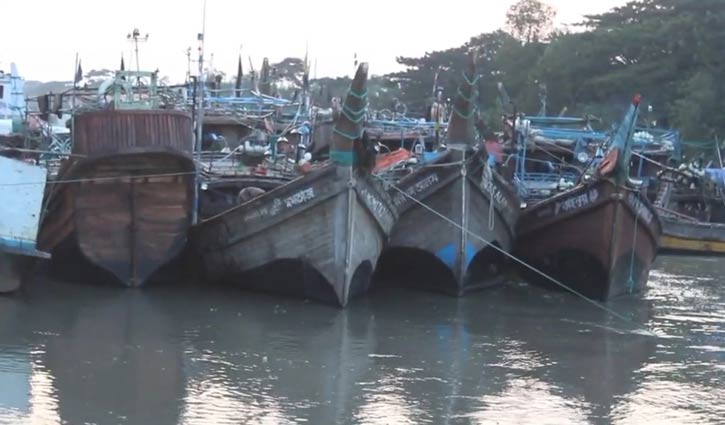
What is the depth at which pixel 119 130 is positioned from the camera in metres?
14.9

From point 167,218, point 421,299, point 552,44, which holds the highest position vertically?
point 552,44

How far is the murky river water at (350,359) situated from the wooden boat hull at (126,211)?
0.50 m

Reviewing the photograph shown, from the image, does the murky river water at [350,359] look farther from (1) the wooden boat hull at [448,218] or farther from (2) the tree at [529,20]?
(2) the tree at [529,20]

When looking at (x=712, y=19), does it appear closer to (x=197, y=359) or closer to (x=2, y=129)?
(x=2, y=129)

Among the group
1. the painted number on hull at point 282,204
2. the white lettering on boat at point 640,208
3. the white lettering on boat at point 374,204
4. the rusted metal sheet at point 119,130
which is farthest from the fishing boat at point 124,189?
the white lettering on boat at point 640,208

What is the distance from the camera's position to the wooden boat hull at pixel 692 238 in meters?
24.6

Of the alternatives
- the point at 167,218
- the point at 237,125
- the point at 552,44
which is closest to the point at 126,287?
the point at 167,218

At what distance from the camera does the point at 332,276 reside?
14766 mm

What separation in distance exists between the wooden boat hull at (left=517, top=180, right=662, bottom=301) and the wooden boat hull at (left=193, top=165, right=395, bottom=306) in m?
2.87

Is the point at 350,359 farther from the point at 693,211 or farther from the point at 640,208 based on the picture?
the point at 693,211

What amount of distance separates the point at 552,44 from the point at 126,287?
33.4 m

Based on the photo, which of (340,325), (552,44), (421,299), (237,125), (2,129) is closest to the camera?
(340,325)

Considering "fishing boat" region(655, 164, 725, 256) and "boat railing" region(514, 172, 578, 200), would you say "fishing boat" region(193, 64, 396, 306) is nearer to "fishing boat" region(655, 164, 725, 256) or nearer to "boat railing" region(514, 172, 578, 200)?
"boat railing" region(514, 172, 578, 200)

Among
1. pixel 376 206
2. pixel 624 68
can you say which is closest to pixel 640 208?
pixel 376 206
